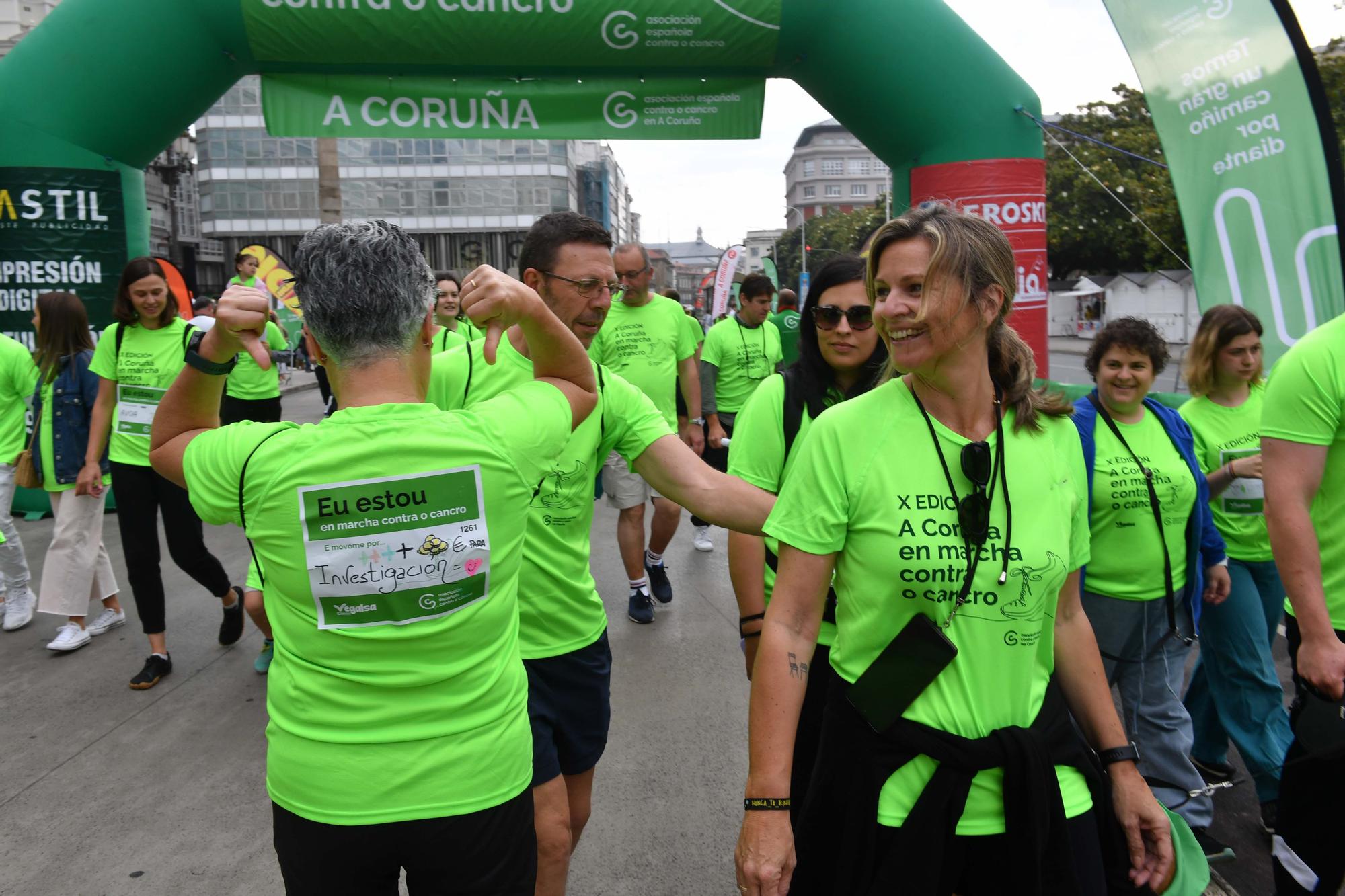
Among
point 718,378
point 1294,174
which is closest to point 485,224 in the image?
point 718,378

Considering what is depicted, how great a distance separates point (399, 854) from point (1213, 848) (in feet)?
9.23

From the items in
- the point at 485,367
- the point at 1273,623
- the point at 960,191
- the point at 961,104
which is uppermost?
the point at 961,104

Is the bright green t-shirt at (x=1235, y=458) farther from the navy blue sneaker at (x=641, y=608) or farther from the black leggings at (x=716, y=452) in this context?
the black leggings at (x=716, y=452)

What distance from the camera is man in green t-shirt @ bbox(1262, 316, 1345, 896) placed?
2172mm

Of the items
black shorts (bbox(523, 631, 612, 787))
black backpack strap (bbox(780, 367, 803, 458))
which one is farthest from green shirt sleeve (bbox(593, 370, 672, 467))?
black shorts (bbox(523, 631, 612, 787))

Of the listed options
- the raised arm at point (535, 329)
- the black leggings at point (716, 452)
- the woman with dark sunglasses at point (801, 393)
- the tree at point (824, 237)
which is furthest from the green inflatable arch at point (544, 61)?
the tree at point (824, 237)

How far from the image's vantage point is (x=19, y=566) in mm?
5613

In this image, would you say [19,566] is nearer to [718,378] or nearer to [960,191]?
[718,378]

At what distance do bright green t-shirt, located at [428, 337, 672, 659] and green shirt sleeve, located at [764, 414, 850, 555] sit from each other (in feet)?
2.51

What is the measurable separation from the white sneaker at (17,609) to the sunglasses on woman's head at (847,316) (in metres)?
5.36

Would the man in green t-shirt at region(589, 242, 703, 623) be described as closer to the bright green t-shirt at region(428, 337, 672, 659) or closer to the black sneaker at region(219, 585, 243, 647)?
the black sneaker at region(219, 585, 243, 647)

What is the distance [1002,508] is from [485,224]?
188 feet

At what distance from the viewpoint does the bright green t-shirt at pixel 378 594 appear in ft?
5.08

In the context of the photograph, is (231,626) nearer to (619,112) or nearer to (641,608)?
(641,608)
